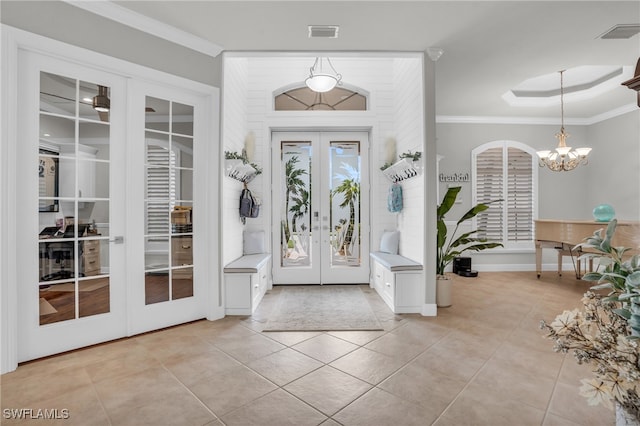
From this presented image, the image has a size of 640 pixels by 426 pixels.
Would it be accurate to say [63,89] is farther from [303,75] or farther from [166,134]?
[303,75]

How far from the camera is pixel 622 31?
10.3 ft

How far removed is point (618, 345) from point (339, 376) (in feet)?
5.55

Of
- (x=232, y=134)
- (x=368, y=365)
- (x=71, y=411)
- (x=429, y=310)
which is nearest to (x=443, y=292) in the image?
(x=429, y=310)

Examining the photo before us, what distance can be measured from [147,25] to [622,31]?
182 inches

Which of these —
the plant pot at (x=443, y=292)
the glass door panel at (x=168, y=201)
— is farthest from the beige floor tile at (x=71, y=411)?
the plant pot at (x=443, y=292)

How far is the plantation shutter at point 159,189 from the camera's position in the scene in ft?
10.2

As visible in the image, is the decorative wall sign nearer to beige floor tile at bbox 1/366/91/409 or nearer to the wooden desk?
the wooden desk

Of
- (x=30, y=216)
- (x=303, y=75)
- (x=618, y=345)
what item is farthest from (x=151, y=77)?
(x=618, y=345)

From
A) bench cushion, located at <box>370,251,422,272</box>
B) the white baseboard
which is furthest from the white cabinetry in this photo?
the white baseboard

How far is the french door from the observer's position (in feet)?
16.4

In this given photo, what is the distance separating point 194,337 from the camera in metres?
2.97

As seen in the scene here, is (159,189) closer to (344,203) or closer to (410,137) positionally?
(344,203)

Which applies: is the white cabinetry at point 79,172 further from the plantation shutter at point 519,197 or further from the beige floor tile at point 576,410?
the plantation shutter at point 519,197

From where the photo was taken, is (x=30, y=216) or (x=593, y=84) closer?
(x=30, y=216)
